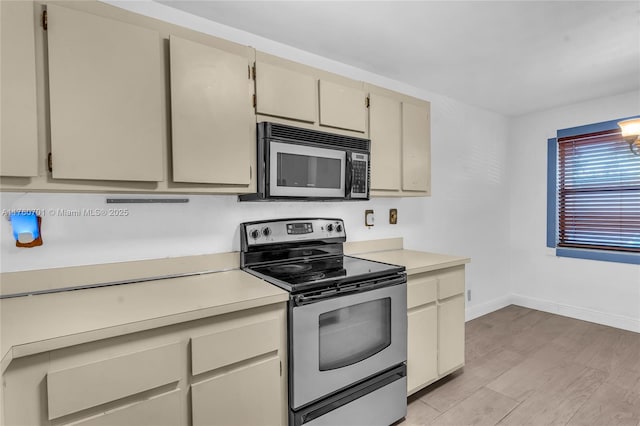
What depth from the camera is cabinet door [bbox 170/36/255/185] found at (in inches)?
59.8

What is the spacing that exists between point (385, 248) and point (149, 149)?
1.97 metres

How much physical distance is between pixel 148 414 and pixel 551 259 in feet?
14.1

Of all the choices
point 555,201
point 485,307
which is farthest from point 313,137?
point 555,201

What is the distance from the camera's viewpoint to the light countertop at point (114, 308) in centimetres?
105

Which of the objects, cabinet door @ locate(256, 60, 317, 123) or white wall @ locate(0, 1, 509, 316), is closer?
white wall @ locate(0, 1, 509, 316)

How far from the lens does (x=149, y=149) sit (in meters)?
1.45

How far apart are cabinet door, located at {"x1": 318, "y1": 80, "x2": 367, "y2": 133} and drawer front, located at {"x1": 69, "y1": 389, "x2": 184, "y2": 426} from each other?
1.59 meters

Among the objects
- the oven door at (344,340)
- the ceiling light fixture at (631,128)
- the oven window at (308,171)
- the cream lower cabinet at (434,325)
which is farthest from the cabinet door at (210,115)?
the ceiling light fixture at (631,128)

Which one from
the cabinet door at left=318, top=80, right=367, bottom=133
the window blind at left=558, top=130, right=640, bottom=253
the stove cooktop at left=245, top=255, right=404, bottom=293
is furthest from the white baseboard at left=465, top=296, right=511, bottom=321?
the cabinet door at left=318, top=80, right=367, bottom=133

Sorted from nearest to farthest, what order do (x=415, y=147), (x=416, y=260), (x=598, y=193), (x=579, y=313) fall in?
(x=416, y=260) < (x=415, y=147) < (x=598, y=193) < (x=579, y=313)

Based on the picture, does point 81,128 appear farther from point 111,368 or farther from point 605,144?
point 605,144

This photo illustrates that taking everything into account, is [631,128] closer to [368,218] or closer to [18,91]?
[368,218]

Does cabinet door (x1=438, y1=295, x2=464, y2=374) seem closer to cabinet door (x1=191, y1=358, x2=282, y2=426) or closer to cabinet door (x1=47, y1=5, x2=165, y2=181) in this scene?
cabinet door (x1=191, y1=358, x2=282, y2=426)

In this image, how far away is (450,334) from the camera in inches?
93.9
